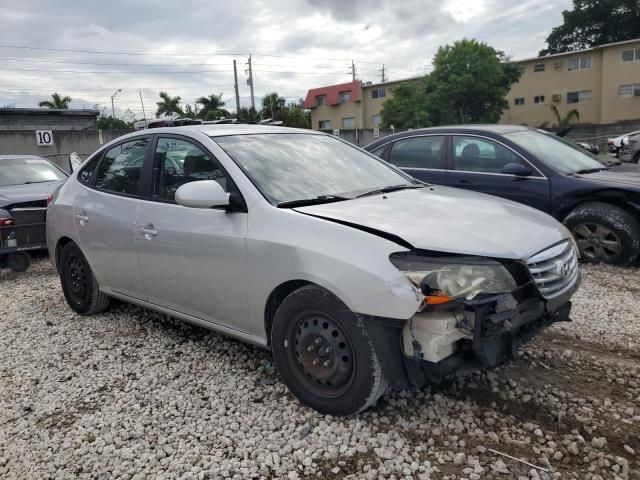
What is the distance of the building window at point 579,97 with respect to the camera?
3981 cm

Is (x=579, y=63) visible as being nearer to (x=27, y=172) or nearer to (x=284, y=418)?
(x=27, y=172)

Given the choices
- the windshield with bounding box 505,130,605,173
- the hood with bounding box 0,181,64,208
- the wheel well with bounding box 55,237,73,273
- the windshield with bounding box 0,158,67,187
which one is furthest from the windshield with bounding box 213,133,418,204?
the windshield with bounding box 0,158,67,187

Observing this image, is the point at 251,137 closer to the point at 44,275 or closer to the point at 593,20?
the point at 44,275

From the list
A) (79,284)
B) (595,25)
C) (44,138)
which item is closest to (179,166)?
(79,284)

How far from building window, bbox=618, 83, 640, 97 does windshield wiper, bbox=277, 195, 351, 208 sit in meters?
41.9

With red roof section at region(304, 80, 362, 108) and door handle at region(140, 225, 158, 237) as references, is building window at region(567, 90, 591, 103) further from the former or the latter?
door handle at region(140, 225, 158, 237)

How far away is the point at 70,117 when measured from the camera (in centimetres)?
2191

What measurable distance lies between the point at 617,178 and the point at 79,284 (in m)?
5.59

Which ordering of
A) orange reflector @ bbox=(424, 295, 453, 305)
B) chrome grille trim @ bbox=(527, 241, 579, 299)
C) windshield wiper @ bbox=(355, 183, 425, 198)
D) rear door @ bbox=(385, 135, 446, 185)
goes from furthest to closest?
1. rear door @ bbox=(385, 135, 446, 185)
2. windshield wiper @ bbox=(355, 183, 425, 198)
3. chrome grille trim @ bbox=(527, 241, 579, 299)
4. orange reflector @ bbox=(424, 295, 453, 305)

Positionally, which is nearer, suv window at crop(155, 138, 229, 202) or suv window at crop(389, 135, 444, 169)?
suv window at crop(155, 138, 229, 202)

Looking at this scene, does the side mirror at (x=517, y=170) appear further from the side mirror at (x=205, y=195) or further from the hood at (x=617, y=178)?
the side mirror at (x=205, y=195)

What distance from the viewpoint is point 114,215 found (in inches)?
156

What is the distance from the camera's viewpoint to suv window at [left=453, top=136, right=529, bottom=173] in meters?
6.06

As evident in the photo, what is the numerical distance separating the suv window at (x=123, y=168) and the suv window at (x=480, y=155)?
3.90 metres
